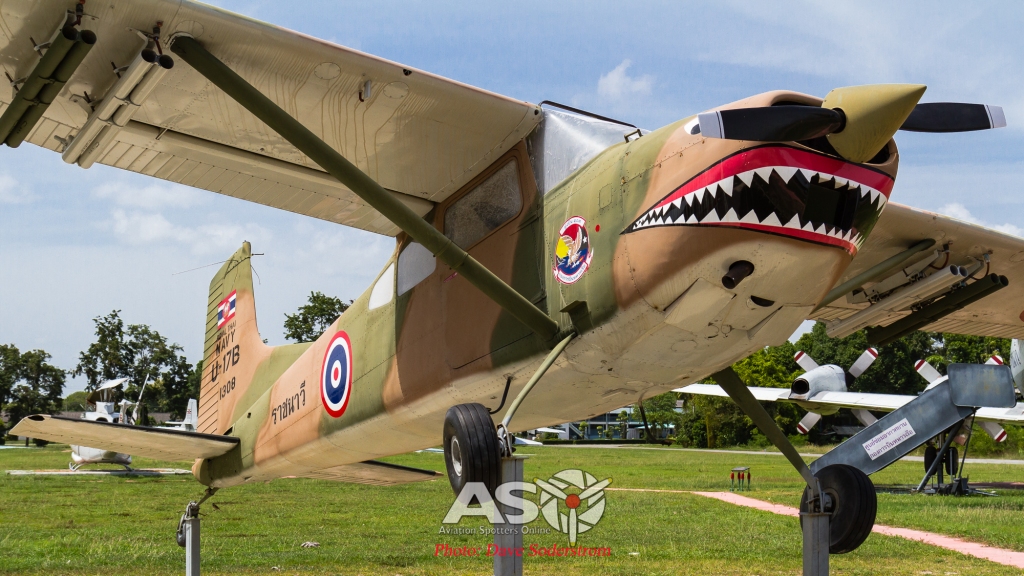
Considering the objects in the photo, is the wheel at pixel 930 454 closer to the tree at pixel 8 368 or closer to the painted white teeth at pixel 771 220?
the painted white teeth at pixel 771 220

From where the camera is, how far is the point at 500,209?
568cm

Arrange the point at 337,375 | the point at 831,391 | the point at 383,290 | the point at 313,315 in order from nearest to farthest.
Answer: the point at 383,290 → the point at 337,375 → the point at 831,391 → the point at 313,315

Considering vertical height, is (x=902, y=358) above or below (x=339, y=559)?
above

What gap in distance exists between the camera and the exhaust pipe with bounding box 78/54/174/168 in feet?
15.5

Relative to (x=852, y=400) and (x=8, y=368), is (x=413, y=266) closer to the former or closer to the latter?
(x=852, y=400)

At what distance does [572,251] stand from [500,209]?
3.25 feet

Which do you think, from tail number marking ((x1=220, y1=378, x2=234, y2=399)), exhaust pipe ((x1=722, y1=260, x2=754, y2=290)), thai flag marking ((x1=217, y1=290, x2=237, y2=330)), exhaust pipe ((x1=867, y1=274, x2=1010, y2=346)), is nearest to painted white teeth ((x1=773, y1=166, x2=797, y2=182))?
exhaust pipe ((x1=722, y1=260, x2=754, y2=290))

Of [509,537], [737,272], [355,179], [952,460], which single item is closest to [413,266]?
[355,179]

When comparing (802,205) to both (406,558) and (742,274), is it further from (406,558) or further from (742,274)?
(406,558)

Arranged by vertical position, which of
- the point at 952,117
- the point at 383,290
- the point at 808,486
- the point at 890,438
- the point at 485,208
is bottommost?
the point at 890,438

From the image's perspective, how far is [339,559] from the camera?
37.5 ft

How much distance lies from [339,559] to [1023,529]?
10.7 m

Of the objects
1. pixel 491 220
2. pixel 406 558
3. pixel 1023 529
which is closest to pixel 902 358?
pixel 1023 529

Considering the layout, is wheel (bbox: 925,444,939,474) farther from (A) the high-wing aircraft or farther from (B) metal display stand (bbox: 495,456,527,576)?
(B) metal display stand (bbox: 495,456,527,576)
